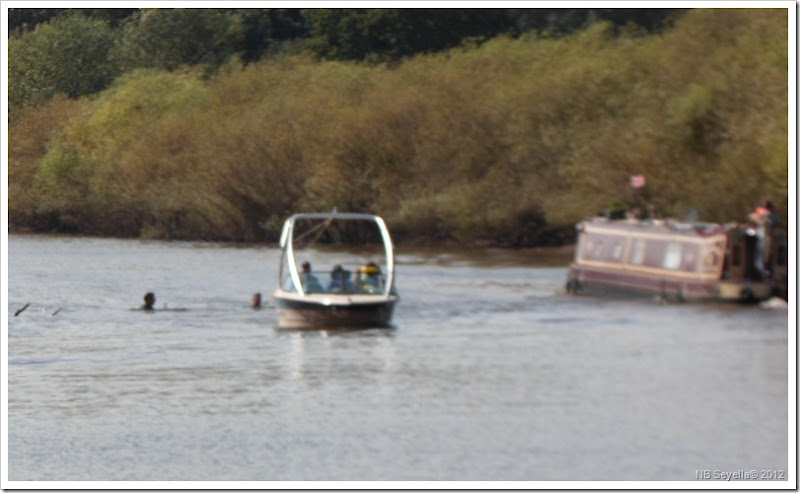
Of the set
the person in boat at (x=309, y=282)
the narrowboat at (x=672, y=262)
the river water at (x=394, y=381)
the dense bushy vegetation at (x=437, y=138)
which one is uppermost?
the dense bushy vegetation at (x=437, y=138)

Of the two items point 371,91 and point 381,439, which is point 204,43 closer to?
point 381,439

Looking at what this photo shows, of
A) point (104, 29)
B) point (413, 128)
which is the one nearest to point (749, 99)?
point (413, 128)

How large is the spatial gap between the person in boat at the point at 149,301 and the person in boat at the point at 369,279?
2136 mm

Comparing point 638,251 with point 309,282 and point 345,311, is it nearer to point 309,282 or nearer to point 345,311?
point 345,311

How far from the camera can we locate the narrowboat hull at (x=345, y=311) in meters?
16.4

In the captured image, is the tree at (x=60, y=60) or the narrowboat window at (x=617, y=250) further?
the narrowboat window at (x=617, y=250)

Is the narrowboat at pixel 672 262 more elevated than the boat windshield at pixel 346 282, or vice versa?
the narrowboat at pixel 672 262

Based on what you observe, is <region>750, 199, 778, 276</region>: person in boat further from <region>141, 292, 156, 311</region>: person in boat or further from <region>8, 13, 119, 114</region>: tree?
<region>141, 292, 156, 311</region>: person in boat

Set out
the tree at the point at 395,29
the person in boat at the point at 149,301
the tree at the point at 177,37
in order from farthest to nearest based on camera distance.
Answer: the person in boat at the point at 149,301 < the tree at the point at 395,29 < the tree at the point at 177,37

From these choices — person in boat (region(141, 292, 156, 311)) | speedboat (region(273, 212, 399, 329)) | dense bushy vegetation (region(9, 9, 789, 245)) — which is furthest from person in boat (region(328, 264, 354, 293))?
person in boat (region(141, 292, 156, 311))

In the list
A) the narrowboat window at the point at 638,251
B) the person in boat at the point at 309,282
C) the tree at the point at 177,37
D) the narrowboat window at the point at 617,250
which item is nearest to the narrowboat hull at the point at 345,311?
the person in boat at the point at 309,282

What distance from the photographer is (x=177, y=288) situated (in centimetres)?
1798

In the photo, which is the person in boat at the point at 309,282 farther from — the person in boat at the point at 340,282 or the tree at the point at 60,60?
the tree at the point at 60,60

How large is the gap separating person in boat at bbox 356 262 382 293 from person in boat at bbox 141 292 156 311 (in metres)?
2.14
